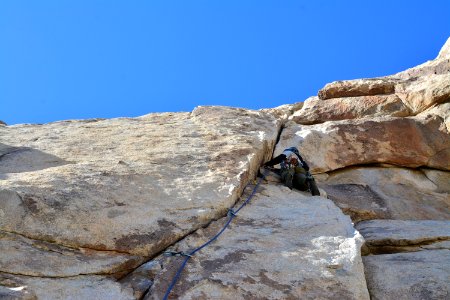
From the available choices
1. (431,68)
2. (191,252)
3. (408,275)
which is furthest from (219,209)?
(431,68)

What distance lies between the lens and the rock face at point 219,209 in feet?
16.8

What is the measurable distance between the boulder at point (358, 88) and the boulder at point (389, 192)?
3.29 m

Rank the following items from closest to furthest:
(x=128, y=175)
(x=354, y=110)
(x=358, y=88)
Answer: (x=128, y=175) → (x=354, y=110) → (x=358, y=88)

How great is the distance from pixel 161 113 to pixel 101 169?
15.1ft

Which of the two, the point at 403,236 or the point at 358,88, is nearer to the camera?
the point at 403,236

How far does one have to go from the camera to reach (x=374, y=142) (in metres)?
11.7

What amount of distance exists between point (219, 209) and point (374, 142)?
6174 mm

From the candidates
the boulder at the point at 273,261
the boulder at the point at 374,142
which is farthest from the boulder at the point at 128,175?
the boulder at the point at 374,142

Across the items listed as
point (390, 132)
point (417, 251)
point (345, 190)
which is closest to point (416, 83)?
point (390, 132)

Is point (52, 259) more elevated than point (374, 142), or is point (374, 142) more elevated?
point (374, 142)

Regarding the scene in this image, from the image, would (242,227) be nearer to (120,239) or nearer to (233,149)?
(120,239)

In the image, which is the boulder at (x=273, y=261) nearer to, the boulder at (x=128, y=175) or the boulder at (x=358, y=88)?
the boulder at (x=128, y=175)

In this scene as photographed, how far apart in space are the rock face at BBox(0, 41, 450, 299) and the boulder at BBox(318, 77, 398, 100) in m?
2.19

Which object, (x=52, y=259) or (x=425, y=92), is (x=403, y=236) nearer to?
(x=52, y=259)
